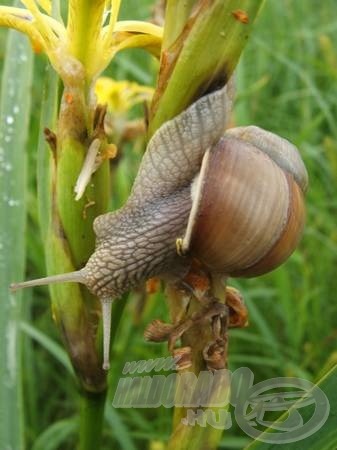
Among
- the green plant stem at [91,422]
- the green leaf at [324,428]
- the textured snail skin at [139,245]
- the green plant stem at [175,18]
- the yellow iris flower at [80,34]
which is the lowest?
the green plant stem at [91,422]

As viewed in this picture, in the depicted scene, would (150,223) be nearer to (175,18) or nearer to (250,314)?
(175,18)

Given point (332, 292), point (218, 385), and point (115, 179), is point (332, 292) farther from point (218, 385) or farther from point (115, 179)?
point (218, 385)

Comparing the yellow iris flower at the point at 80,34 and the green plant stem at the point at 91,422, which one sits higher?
the yellow iris flower at the point at 80,34

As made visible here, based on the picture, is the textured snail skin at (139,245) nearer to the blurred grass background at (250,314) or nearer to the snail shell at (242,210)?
the snail shell at (242,210)

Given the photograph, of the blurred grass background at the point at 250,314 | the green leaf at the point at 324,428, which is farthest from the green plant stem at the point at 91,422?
the blurred grass background at the point at 250,314

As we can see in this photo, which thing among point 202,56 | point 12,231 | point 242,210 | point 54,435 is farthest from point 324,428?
point 54,435

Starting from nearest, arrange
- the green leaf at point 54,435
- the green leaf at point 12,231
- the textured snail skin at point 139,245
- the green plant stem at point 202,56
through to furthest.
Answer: the green plant stem at point 202,56, the textured snail skin at point 139,245, the green leaf at point 12,231, the green leaf at point 54,435
